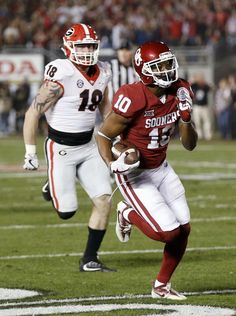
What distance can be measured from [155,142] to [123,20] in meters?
19.5

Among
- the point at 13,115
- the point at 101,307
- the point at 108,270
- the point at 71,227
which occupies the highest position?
the point at 101,307

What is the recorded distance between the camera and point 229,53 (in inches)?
972

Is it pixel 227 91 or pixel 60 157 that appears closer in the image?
pixel 60 157

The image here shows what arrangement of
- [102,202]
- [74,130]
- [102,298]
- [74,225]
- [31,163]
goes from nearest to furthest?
[102,298] → [31,163] → [102,202] → [74,130] → [74,225]

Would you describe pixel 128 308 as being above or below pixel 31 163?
below

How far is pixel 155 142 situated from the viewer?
6.27 m

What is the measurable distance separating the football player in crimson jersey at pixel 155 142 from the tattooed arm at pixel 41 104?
4.06 ft

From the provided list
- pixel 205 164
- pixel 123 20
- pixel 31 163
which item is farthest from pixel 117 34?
pixel 31 163

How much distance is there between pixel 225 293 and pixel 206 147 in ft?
44.3

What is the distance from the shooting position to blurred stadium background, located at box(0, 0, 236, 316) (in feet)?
22.1

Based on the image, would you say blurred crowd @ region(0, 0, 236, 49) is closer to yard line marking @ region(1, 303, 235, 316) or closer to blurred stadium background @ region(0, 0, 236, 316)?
blurred stadium background @ region(0, 0, 236, 316)

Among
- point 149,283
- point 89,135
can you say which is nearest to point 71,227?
point 89,135

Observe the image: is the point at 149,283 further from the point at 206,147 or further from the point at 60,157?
the point at 206,147

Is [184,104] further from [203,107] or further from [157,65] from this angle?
[203,107]
